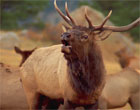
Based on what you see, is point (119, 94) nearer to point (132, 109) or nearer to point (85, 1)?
point (132, 109)

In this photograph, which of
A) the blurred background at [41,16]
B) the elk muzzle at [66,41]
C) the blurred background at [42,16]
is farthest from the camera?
the blurred background at [41,16]

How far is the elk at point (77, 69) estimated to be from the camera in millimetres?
5176

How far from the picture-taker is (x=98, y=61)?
18.1 feet

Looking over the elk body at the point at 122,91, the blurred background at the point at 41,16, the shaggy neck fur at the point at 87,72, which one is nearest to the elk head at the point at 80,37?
the shaggy neck fur at the point at 87,72

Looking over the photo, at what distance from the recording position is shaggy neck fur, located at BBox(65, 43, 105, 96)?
17.6ft

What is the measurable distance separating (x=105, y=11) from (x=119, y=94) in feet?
53.3

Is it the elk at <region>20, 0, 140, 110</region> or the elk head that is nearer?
the elk head

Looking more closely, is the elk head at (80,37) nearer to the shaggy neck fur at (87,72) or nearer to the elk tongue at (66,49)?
the elk tongue at (66,49)

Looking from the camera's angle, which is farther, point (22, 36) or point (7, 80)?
point (22, 36)

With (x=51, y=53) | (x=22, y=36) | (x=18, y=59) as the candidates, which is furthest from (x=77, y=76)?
(x=22, y=36)

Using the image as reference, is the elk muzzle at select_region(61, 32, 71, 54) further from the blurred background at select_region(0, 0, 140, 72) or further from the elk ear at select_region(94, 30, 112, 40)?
the blurred background at select_region(0, 0, 140, 72)

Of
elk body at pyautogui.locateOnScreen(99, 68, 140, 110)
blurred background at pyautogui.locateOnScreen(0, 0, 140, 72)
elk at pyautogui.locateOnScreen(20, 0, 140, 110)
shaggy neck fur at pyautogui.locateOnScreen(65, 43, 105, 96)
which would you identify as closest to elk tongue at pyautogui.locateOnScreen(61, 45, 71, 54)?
elk at pyautogui.locateOnScreen(20, 0, 140, 110)

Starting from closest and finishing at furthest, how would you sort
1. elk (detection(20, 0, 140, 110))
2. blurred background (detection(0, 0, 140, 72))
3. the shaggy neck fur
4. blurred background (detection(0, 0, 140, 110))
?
elk (detection(20, 0, 140, 110))
the shaggy neck fur
blurred background (detection(0, 0, 140, 110))
blurred background (detection(0, 0, 140, 72))

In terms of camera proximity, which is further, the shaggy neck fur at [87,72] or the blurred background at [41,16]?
the blurred background at [41,16]
